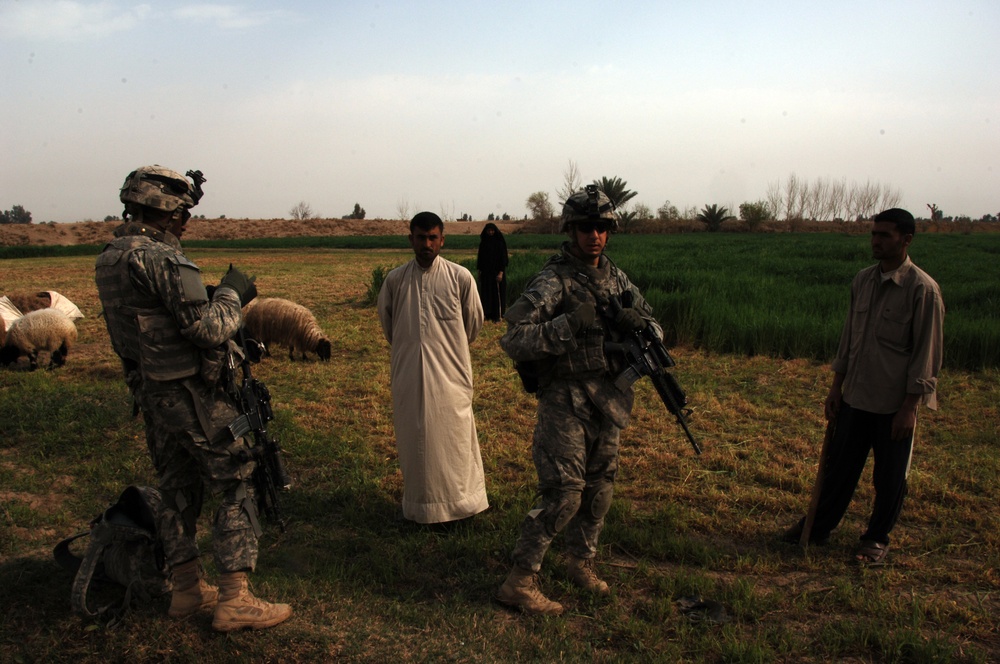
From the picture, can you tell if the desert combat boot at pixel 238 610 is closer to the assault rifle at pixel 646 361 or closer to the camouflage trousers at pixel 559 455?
the camouflage trousers at pixel 559 455

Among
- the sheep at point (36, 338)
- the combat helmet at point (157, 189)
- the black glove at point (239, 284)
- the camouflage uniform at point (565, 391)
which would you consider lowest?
the sheep at point (36, 338)

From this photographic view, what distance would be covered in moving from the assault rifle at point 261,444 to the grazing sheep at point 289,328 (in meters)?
6.32

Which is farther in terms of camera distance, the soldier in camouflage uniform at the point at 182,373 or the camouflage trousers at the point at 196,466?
the camouflage trousers at the point at 196,466

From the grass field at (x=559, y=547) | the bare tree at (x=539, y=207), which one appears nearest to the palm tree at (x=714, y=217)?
the bare tree at (x=539, y=207)

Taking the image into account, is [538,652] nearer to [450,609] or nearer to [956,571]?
[450,609]

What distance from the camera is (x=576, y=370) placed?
357 cm

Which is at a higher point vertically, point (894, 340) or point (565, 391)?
point (894, 340)

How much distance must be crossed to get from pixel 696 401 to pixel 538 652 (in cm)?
483

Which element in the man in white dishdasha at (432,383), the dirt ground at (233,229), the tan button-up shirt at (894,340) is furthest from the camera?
the dirt ground at (233,229)

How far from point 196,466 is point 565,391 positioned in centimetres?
188

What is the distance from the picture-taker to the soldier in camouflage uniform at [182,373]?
10.5 feet

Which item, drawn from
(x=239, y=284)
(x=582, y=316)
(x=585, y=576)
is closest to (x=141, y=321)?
(x=239, y=284)

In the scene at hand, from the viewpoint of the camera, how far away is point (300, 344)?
9.98 m

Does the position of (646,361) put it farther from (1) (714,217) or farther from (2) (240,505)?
(1) (714,217)
